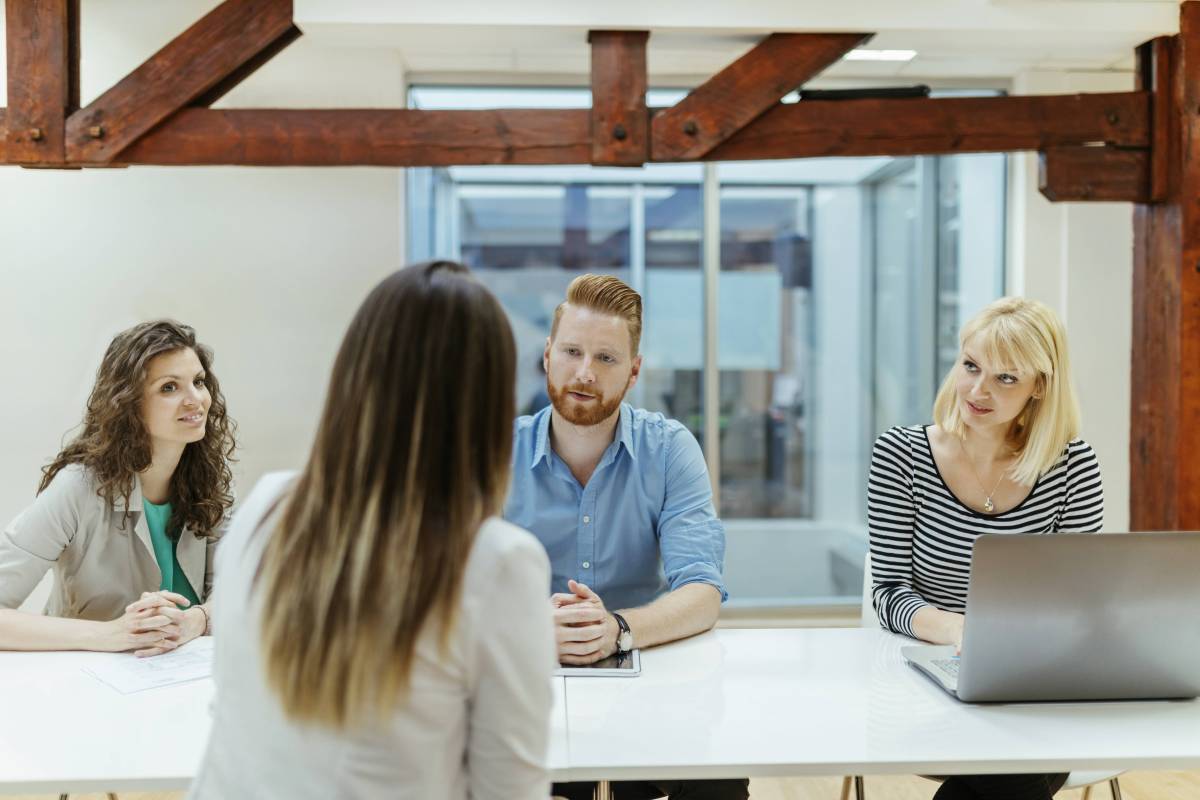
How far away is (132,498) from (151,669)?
0.56m

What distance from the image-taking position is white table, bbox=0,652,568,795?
136cm

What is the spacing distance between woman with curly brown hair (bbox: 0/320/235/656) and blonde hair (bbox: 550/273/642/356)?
2.95 feet

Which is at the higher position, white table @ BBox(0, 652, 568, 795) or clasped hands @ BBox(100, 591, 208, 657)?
clasped hands @ BBox(100, 591, 208, 657)

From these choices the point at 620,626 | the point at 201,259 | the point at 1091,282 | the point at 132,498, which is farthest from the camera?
the point at 1091,282

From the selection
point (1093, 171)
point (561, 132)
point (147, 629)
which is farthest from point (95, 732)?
point (1093, 171)

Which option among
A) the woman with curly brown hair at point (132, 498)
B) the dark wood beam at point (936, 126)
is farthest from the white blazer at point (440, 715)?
the dark wood beam at point (936, 126)

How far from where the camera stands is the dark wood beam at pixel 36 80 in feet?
10.4

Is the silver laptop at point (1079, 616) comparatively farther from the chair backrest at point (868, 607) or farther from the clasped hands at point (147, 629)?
the clasped hands at point (147, 629)

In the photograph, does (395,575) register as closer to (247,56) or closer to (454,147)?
(454,147)

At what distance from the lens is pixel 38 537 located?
2125 mm

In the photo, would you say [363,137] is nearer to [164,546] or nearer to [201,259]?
[201,259]

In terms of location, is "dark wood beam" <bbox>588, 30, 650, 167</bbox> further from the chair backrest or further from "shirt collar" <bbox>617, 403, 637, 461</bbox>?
the chair backrest

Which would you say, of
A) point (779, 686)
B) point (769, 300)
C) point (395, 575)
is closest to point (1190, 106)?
point (769, 300)

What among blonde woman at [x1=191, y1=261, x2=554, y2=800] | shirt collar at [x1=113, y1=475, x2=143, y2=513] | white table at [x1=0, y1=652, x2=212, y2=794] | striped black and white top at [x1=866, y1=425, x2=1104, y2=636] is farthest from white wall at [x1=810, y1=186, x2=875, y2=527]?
blonde woman at [x1=191, y1=261, x2=554, y2=800]
